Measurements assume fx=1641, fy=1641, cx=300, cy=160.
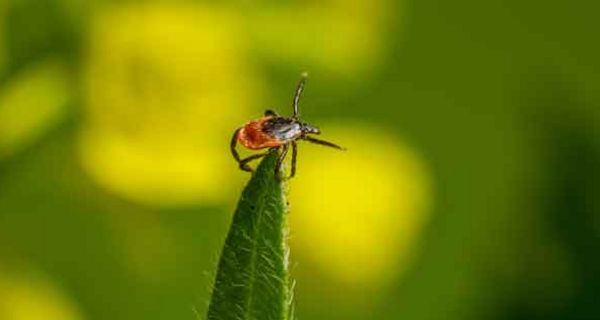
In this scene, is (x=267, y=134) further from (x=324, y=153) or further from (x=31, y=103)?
(x=324, y=153)

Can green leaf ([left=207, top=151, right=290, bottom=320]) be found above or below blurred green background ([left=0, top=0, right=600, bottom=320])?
below

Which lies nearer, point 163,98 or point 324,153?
point 163,98

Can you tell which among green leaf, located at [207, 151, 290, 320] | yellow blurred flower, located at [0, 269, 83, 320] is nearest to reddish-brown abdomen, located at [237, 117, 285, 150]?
green leaf, located at [207, 151, 290, 320]

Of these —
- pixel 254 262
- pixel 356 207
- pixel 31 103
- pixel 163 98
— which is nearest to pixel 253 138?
pixel 254 262

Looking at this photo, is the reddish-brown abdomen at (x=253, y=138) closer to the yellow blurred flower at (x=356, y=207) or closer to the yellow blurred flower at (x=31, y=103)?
the yellow blurred flower at (x=31, y=103)

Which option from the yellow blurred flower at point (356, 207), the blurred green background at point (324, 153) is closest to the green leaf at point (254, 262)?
the blurred green background at point (324, 153)

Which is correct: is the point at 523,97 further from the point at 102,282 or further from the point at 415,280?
the point at 102,282

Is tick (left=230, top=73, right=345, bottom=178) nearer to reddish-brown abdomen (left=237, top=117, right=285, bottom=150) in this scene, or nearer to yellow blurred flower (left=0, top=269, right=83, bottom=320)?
reddish-brown abdomen (left=237, top=117, right=285, bottom=150)
